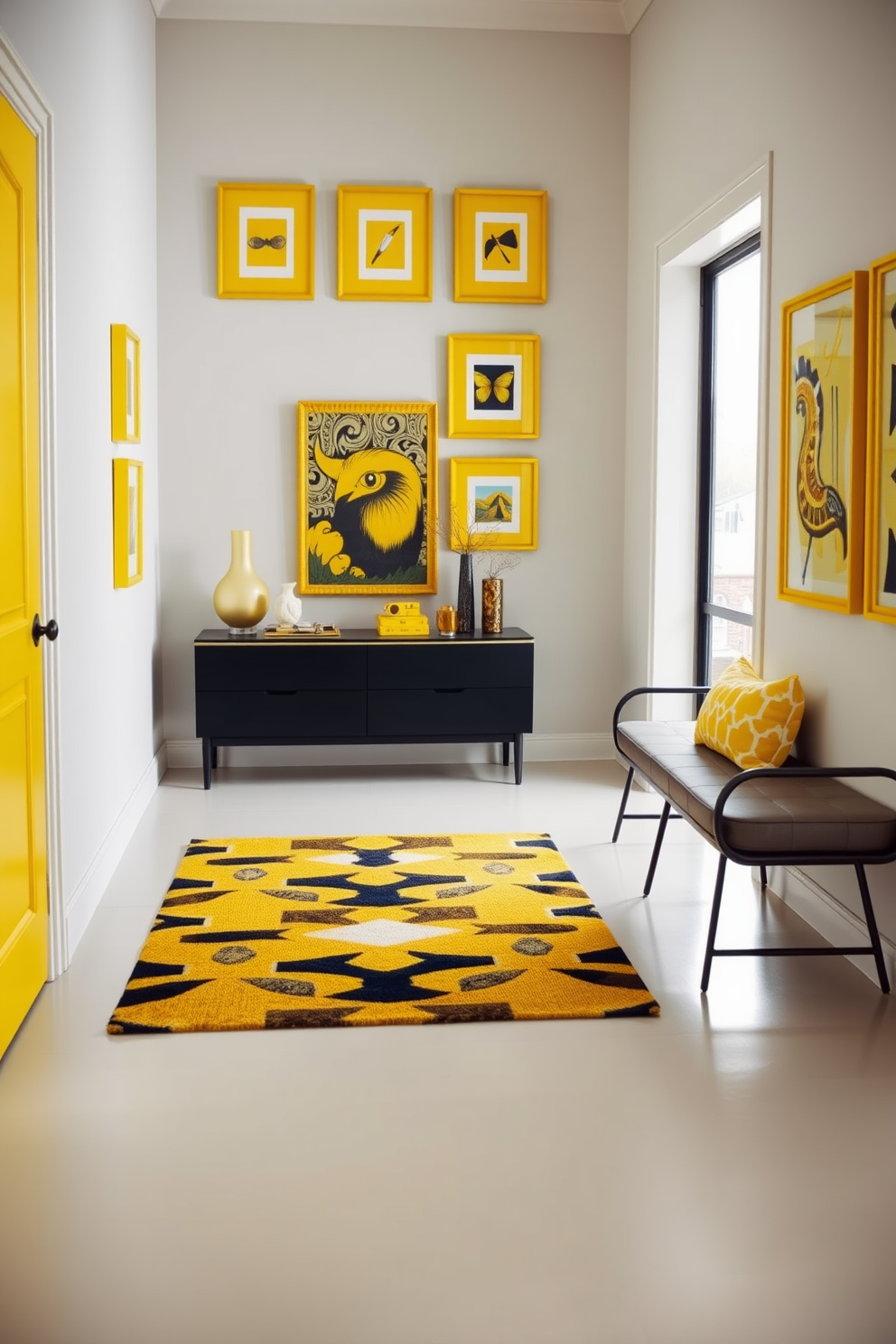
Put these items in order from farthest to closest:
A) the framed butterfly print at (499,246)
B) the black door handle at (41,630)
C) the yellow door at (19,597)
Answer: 1. the framed butterfly print at (499,246)
2. the black door handle at (41,630)
3. the yellow door at (19,597)

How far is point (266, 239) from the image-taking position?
5.60 meters

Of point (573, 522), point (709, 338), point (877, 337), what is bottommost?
point (573, 522)

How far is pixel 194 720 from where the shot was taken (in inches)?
229

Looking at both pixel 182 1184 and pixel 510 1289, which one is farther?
pixel 182 1184

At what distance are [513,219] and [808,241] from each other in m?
2.39

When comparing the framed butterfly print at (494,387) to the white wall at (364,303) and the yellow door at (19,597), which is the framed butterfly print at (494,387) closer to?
the white wall at (364,303)

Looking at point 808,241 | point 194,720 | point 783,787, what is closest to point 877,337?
point 808,241

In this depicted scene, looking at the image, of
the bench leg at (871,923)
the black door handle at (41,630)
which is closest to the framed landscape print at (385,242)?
the black door handle at (41,630)

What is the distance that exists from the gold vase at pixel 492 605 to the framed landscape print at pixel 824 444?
1.93 m

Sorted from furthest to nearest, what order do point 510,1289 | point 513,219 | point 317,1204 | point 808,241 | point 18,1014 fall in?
point 513,219
point 808,241
point 18,1014
point 317,1204
point 510,1289

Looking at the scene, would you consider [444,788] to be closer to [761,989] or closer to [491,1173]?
[761,989]

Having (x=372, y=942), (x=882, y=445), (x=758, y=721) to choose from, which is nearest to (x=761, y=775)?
(x=758, y=721)

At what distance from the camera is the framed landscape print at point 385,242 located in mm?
5625

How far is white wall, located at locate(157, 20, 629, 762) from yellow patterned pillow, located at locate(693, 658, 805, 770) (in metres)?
2.19
